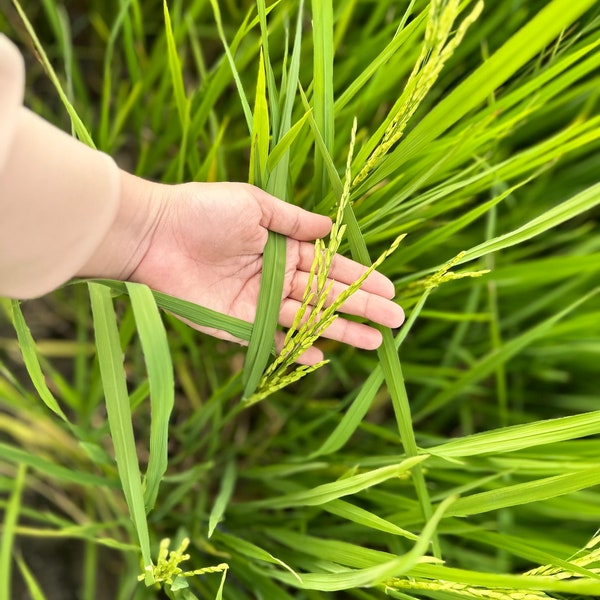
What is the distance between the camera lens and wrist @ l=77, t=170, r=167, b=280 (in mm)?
532

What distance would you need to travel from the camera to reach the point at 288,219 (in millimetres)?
532

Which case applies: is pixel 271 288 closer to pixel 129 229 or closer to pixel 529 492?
pixel 129 229

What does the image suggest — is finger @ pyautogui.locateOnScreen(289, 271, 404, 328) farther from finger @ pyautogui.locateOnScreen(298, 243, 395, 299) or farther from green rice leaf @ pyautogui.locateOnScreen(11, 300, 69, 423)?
green rice leaf @ pyautogui.locateOnScreen(11, 300, 69, 423)

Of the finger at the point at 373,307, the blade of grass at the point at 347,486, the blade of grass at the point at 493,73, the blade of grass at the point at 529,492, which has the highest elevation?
the blade of grass at the point at 493,73

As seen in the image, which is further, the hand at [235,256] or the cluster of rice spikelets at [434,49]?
the hand at [235,256]

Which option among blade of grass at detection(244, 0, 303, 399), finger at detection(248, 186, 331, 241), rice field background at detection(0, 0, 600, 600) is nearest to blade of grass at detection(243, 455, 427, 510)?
rice field background at detection(0, 0, 600, 600)

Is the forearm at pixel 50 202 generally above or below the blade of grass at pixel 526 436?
above

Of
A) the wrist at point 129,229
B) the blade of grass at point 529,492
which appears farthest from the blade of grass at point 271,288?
the blade of grass at point 529,492

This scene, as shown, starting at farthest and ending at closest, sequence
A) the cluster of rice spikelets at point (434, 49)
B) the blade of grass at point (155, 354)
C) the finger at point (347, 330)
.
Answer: the finger at point (347, 330), the blade of grass at point (155, 354), the cluster of rice spikelets at point (434, 49)

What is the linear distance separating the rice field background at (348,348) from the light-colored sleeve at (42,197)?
38 millimetres

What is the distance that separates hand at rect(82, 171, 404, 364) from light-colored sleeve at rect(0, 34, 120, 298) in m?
0.06

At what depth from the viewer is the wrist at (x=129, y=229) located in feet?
1.75

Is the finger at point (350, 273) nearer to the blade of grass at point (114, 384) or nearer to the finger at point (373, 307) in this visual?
the finger at point (373, 307)

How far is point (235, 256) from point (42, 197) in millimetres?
185
